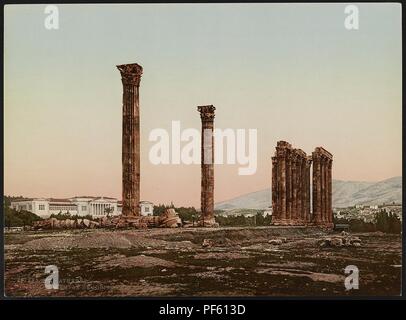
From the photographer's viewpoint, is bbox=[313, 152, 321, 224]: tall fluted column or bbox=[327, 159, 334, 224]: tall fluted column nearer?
bbox=[327, 159, 334, 224]: tall fluted column

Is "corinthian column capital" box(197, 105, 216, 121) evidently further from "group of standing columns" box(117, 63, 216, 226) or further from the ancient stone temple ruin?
the ancient stone temple ruin

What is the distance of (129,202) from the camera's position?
9398mm

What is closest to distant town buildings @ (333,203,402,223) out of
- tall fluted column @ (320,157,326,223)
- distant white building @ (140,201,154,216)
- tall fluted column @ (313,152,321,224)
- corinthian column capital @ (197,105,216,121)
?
tall fluted column @ (320,157,326,223)

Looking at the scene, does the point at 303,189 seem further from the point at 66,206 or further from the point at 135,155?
the point at 66,206

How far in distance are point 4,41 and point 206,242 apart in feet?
11.6

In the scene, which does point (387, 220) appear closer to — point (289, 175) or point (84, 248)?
point (289, 175)

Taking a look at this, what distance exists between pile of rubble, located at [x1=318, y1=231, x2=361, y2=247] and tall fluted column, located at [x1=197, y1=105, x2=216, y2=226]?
4.76 feet

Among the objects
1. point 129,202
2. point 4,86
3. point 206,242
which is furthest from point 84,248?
point 4,86

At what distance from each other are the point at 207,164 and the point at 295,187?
1.37 metres

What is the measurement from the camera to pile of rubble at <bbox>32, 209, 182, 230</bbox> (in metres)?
9.33

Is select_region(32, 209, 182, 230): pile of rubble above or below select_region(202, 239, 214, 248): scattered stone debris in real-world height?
above

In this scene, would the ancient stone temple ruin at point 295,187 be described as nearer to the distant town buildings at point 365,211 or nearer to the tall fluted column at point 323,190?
the tall fluted column at point 323,190

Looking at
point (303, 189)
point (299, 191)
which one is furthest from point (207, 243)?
point (303, 189)

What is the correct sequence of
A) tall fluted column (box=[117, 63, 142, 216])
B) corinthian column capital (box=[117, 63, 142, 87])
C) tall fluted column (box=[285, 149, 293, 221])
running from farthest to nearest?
tall fluted column (box=[117, 63, 142, 216]), corinthian column capital (box=[117, 63, 142, 87]), tall fluted column (box=[285, 149, 293, 221])
